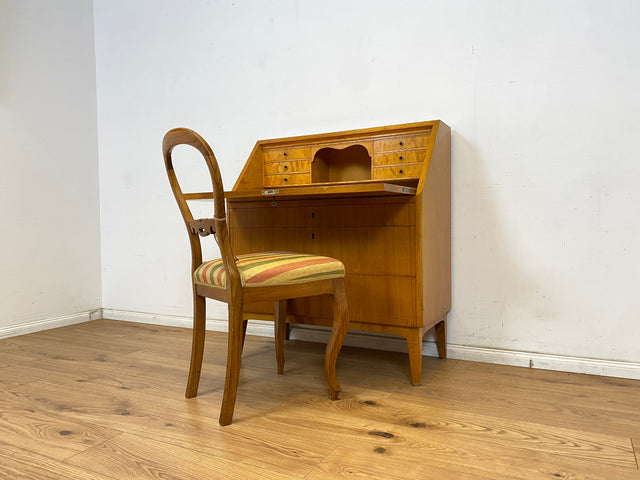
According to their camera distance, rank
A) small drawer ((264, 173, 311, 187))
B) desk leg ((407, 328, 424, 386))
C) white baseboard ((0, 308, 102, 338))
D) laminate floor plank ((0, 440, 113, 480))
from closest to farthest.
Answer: laminate floor plank ((0, 440, 113, 480)), desk leg ((407, 328, 424, 386)), small drawer ((264, 173, 311, 187)), white baseboard ((0, 308, 102, 338))

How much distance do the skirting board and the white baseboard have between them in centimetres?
94

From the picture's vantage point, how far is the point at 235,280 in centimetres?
147

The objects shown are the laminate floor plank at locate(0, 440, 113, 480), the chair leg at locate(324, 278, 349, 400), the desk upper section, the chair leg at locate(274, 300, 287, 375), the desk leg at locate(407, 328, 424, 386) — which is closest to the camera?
the laminate floor plank at locate(0, 440, 113, 480)

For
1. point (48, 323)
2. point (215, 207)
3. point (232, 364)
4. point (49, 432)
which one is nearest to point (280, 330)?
point (232, 364)

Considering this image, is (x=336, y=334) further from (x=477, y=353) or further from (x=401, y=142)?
(x=401, y=142)

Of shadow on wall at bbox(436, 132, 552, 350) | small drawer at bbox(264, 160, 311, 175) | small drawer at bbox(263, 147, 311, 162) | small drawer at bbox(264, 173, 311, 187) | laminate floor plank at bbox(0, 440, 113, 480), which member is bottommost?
laminate floor plank at bbox(0, 440, 113, 480)

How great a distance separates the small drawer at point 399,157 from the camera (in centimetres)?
218

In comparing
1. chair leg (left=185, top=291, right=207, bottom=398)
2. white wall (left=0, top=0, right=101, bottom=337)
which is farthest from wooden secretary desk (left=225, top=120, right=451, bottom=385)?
white wall (left=0, top=0, right=101, bottom=337)

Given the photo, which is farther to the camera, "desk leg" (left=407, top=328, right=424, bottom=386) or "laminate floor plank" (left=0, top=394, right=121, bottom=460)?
"desk leg" (left=407, top=328, right=424, bottom=386)

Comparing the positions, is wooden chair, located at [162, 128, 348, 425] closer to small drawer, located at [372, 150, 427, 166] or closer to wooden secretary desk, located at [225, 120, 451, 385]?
wooden secretary desk, located at [225, 120, 451, 385]

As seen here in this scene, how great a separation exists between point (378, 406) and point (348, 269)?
0.60m

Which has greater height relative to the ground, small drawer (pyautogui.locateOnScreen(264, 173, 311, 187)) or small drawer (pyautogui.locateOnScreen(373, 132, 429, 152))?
small drawer (pyautogui.locateOnScreen(373, 132, 429, 152))

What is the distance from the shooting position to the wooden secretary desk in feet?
6.18

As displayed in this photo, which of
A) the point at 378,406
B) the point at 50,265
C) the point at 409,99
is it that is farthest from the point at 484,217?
the point at 50,265
